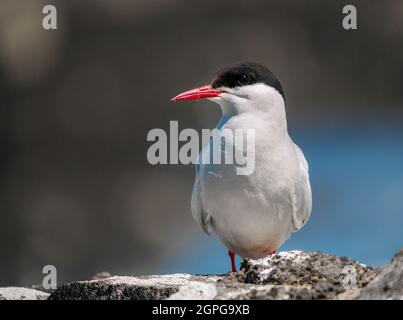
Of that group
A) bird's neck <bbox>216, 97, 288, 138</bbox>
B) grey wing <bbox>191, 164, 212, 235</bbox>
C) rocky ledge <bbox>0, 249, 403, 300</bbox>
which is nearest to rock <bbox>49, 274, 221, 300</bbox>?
rocky ledge <bbox>0, 249, 403, 300</bbox>

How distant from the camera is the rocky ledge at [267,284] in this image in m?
3.25

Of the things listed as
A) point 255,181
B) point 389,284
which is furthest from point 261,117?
point 389,284

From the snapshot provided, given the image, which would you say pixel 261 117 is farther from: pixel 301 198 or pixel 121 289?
pixel 121 289

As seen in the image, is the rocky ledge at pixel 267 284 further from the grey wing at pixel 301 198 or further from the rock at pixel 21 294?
the grey wing at pixel 301 198

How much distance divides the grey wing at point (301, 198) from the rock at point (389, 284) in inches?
69.0

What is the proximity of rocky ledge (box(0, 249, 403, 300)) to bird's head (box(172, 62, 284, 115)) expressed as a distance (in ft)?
3.49

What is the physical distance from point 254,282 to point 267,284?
0.09 metres

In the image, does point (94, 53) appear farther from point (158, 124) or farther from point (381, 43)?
point (381, 43)

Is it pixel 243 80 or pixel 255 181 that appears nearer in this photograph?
pixel 255 181

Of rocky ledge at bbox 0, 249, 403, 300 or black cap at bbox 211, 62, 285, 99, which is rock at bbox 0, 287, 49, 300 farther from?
Answer: black cap at bbox 211, 62, 285, 99

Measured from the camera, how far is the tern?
4.78 m

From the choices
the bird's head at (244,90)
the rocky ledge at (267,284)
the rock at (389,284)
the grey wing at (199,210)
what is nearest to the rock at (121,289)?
the rocky ledge at (267,284)

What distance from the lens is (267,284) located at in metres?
3.75
